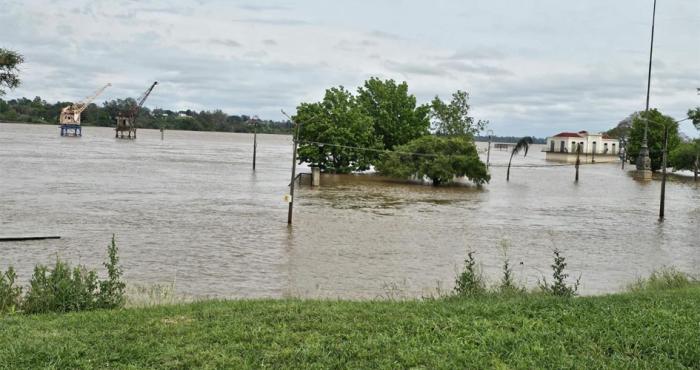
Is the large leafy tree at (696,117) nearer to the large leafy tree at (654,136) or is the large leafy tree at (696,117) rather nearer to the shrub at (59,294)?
the shrub at (59,294)

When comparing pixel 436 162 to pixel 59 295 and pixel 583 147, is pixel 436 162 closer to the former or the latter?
pixel 59 295

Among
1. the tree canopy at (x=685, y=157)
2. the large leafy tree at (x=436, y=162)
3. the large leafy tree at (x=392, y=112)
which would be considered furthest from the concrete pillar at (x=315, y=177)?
the tree canopy at (x=685, y=157)

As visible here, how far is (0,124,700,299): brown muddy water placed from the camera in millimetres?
17125

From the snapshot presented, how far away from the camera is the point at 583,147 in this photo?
121312 mm

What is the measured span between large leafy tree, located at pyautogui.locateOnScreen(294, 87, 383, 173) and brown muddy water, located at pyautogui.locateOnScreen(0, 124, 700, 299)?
21.3 feet

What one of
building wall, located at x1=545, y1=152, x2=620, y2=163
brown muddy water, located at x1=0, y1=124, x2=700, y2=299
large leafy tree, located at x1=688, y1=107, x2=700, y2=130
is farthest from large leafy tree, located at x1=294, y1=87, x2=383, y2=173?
building wall, located at x1=545, y1=152, x2=620, y2=163

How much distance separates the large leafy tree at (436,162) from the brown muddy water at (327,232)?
372 cm

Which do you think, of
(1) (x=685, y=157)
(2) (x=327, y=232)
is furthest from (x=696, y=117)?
(1) (x=685, y=157)

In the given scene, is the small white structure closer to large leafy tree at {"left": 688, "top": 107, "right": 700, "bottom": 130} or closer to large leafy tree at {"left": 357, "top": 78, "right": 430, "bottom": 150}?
large leafy tree at {"left": 357, "top": 78, "right": 430, "bottom": 150}

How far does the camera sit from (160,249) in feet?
67.9

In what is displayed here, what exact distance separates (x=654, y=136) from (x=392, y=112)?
3923 centimetres

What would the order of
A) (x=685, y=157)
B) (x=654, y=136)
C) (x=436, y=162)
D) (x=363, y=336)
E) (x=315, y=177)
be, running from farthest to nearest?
(x=654, y=136)
(x=685, y=157)
(x=436, y=162)
(x=315, y=177)
(x=363, y=336)

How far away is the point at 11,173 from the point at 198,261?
35.0 m

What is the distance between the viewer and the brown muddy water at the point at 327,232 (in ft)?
56.2
